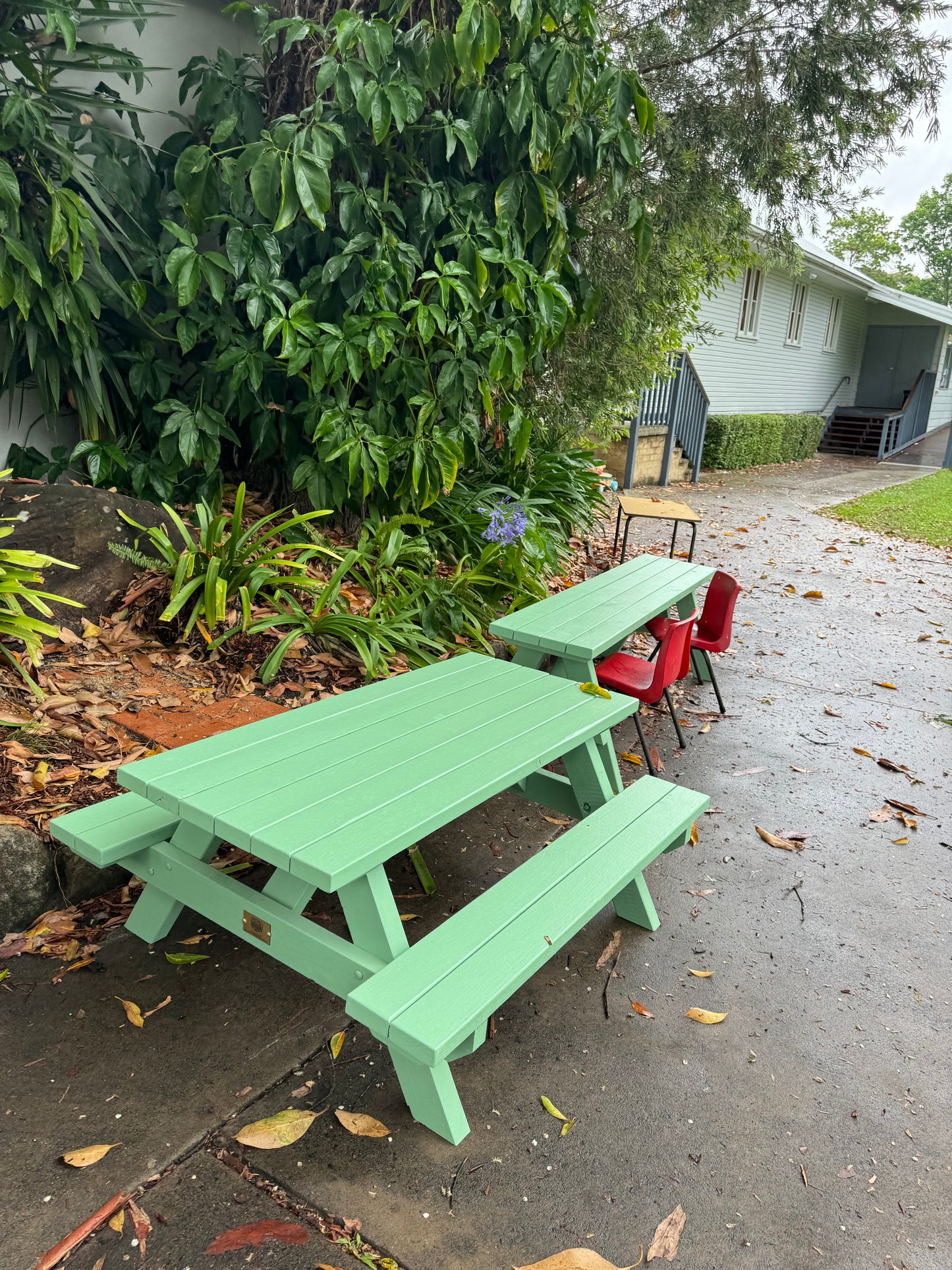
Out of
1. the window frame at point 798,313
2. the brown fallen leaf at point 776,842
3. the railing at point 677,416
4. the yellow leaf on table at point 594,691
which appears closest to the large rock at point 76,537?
the yellow leaf on table at point 594,691

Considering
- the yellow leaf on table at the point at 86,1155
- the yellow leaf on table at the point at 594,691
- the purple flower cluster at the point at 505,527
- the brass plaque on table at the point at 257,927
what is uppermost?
the purple flower cluster at the point at 505,527

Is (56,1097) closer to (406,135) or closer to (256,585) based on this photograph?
(256,585)

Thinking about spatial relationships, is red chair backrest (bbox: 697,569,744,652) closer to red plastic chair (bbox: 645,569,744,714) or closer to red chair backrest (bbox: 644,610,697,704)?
red plastic chair (bbox: 645,569,744,714)

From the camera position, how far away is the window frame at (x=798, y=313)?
18734 mm

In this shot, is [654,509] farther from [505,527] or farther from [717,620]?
[717,620]

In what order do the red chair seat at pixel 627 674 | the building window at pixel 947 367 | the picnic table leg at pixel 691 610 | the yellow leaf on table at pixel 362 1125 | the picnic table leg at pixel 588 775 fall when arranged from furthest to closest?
the building window at pixel 947 367 < the picnic table leg at pixel 691 610 < the red chair seat at pixel 627 674 < the picnic table leg at pixel 588 775 < the yellow leaf on table at pixel 362 1125

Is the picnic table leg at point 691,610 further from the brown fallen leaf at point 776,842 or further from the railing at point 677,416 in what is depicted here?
the railing at point 677,416

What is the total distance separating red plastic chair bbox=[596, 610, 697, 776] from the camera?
3.60 m

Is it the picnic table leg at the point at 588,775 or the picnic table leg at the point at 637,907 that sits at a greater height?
the picnic table leg at the point at 588,775

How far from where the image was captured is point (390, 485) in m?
4.98

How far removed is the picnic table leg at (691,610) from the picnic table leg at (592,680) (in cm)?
144

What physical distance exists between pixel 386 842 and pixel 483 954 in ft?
1.03

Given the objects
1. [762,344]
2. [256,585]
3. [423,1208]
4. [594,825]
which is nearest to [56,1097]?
[423,1208]

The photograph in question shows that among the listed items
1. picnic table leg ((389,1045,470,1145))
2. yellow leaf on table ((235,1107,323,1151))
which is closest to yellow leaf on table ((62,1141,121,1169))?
yellow leaf on table ((235,1107,323,1151))
